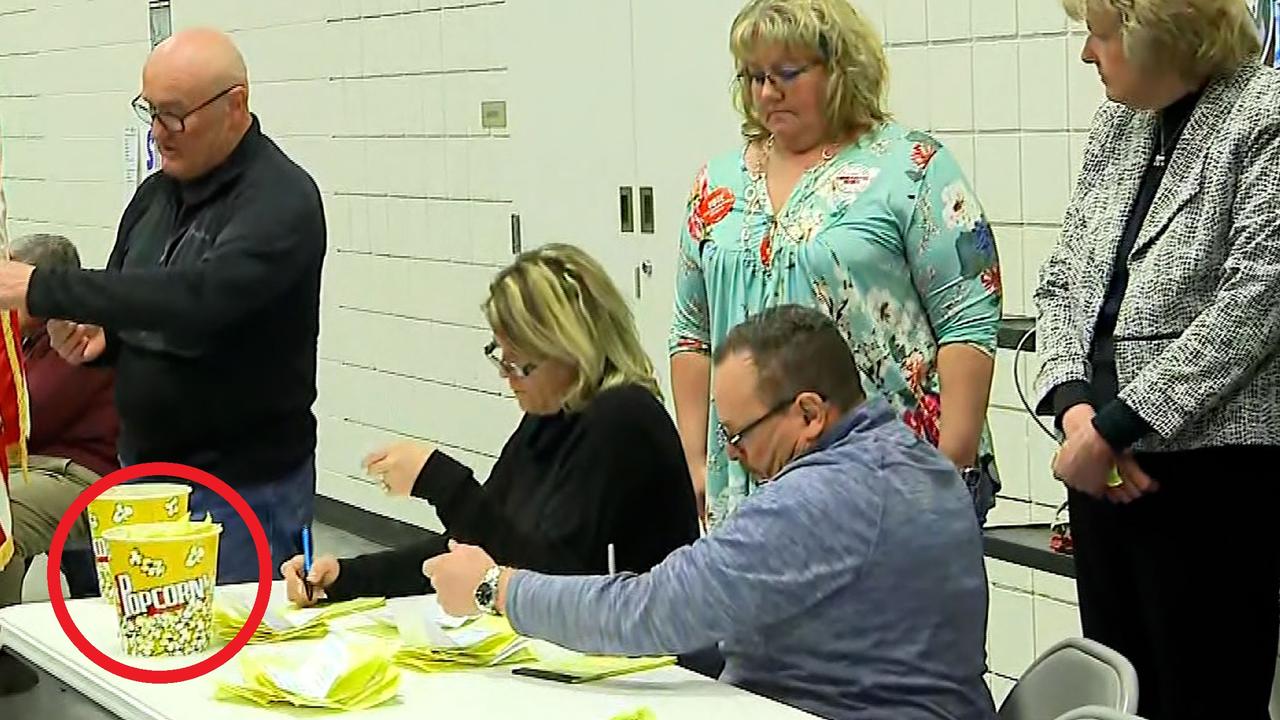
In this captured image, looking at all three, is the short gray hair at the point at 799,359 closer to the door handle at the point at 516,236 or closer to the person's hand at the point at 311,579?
the person's hand at the point at 311,579

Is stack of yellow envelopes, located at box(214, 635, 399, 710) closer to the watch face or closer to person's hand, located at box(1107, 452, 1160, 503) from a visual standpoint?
the watch face

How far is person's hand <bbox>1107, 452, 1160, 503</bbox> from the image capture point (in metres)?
2.69

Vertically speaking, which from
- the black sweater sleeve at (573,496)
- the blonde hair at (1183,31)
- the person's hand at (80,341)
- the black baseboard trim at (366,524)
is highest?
the blonde hair at (1183,31)

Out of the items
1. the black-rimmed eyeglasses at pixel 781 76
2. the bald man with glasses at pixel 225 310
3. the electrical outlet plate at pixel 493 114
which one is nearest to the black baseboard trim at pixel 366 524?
the electrical outlet plate at pixel 493 114

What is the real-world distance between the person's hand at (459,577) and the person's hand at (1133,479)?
36.6 inches

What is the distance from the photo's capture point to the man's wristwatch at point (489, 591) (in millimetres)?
2420

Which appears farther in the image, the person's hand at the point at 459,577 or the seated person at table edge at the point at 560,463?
the seated person at table edge at the point at 560,463

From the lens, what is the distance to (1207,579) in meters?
2.65

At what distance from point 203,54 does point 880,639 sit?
74.1 inches

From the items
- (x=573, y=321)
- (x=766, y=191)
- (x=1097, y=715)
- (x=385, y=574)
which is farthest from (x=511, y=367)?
(x=1097, y=715)

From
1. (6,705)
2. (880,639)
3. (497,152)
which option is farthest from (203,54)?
(497,152)

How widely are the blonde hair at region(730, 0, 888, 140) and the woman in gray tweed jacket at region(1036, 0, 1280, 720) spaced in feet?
1.20

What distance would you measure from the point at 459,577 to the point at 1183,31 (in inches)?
49.8

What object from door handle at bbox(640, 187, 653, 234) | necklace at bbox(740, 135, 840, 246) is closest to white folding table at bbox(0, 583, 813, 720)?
necklace at bbox(740, 135, 840, 246)
